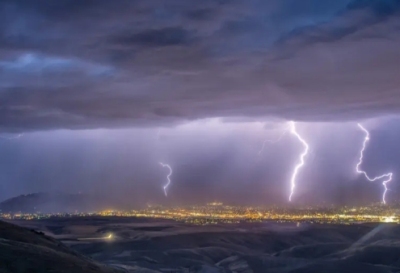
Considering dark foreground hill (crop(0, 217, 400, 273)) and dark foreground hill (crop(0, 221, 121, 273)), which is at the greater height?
dark foreground hill (crop(0, 217, 400, 273))

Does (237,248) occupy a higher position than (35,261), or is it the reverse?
(237,248)

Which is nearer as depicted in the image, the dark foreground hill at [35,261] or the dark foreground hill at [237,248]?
the dark foreground hill at [35,261]

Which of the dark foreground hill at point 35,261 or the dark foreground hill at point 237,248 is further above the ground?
the dark foreground hill at point 237,248

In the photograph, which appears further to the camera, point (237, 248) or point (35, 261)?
point (237, 248)

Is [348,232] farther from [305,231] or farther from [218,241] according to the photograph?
[218,241]

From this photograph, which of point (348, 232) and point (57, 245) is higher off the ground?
point (348, 232)

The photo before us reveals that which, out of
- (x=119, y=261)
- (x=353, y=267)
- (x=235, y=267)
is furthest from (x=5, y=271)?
(x=353, y=267)

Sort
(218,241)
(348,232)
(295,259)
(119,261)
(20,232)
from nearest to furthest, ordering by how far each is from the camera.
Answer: (20,232) < (119,261) < (295,259) < (218,241) < (348,232)

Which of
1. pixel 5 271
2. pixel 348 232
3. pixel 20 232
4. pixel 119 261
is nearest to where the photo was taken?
pixel 5 271

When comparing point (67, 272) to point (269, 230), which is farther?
point (269, 230)

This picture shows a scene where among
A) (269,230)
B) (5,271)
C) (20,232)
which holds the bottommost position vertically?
(5,271)

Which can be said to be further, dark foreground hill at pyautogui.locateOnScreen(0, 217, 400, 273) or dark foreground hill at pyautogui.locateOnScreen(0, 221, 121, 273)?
dark foreground hill at pyautogui.locateOnScreen(0, 217, 400, 273)
